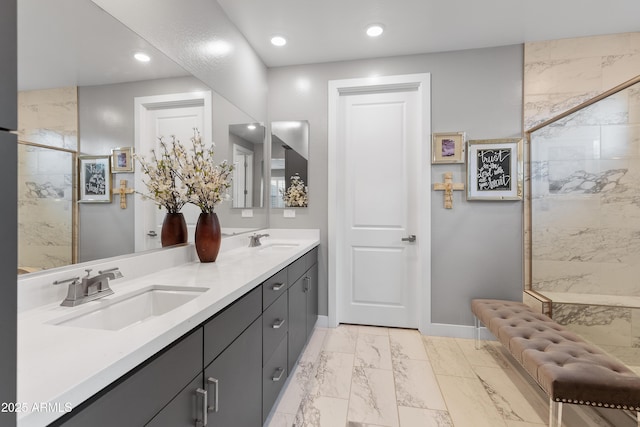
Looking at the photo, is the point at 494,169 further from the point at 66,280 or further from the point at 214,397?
the point at 66,280

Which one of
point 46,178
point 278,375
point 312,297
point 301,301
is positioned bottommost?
point 278,375

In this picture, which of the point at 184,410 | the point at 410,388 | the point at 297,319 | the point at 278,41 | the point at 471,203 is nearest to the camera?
the point at 184,410

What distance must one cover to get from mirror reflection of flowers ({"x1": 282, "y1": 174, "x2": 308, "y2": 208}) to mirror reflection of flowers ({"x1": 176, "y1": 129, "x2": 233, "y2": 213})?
117 cm

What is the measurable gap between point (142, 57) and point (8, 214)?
4.54 feet

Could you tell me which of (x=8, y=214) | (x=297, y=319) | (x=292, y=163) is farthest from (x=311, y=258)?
(x=8, y=214)

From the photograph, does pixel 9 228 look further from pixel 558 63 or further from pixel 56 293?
pixel 558 63

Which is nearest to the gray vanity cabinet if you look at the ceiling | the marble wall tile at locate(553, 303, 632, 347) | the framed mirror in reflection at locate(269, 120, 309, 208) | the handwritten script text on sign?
the framed mirror in reflection at locate(269, 120, 309, 208)

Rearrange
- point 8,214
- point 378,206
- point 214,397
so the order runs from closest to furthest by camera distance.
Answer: point 8,214, point 214,397, point 378,206

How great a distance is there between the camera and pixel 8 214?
0.41 m

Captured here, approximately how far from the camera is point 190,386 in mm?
893

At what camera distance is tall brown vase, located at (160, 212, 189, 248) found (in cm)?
162

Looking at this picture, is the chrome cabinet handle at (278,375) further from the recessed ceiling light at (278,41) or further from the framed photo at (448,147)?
the recessed ceiling light at (278,41)

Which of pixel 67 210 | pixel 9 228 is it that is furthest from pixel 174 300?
pixel 9 228

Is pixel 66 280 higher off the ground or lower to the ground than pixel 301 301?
higher
